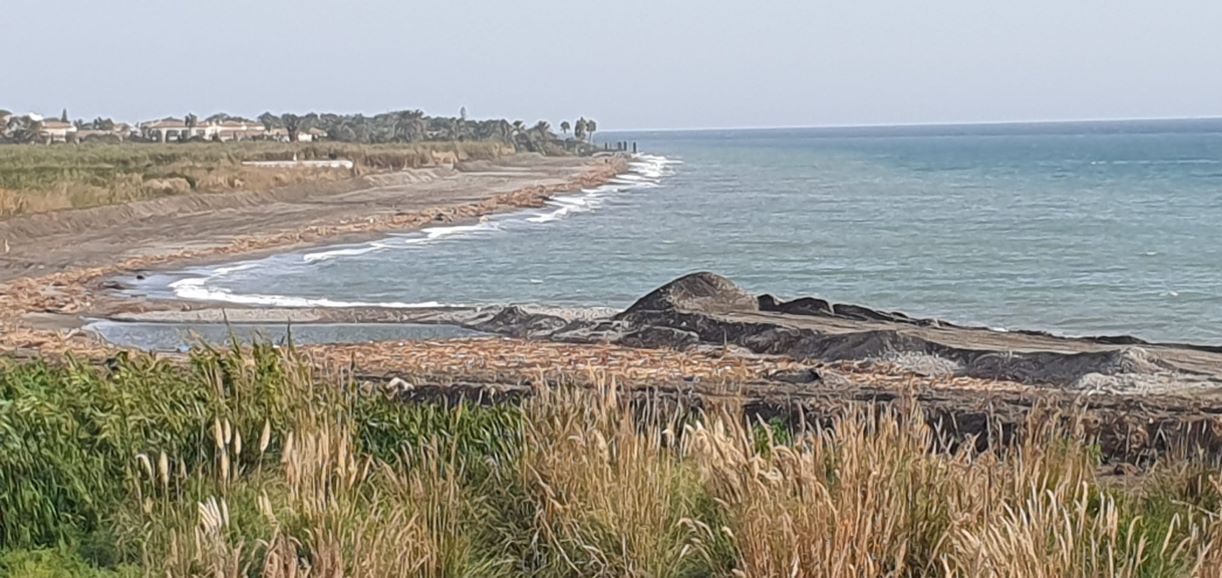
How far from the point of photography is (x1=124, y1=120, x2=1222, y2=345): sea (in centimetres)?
2667

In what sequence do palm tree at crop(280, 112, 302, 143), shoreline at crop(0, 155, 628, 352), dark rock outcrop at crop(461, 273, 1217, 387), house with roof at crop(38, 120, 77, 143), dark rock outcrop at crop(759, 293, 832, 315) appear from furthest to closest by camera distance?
palm tree at crop(280, 112, 302, 143) < house with roof at crop(38, 120, 77, 143) < dark rock outcrop at crop(759, 293, 832, 315) < shoreline at crop(0, 155, 628, 352) < dark rock outcrop at crop(461, 273, 1217, 387)

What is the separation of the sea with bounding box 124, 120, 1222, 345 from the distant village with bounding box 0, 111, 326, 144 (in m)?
75.5

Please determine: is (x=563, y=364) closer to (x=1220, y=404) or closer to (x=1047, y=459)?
(x=1220, y=404)

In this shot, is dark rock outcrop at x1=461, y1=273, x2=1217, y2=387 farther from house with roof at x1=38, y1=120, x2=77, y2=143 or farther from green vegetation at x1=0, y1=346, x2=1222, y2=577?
house with roof at x1=38, y1=120, x2=77, y2=143

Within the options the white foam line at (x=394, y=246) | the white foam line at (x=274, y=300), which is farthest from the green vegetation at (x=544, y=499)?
the white foam line at (x=394, y=246)

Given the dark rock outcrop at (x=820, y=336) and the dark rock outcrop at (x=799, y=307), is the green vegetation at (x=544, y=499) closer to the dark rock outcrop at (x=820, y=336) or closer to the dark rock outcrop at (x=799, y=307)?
the dark rock outcrop at (x=820, y=336)

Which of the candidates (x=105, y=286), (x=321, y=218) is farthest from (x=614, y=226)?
(x=105, y=286)

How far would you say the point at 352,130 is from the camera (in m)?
162

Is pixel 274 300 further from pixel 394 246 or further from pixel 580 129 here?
pixel 580 129

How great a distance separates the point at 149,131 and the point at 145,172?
9970 centimetres

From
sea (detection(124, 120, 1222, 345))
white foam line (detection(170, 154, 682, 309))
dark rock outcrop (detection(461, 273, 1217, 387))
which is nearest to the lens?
dark rock outcrop (detection(461, 273, 1217, 387))

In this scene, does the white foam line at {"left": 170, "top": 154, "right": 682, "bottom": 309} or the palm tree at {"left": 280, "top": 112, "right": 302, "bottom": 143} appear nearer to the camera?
the white foam line at {"left": 170, "top": 154, "right": 682, "bottom": 309}

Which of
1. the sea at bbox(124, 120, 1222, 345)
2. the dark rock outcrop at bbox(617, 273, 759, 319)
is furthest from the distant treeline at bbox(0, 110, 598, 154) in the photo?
the dark rock outcrop at bbox(617, 273, 759, 319)

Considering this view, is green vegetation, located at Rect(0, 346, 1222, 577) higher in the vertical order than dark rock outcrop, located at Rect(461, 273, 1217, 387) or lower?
higher
